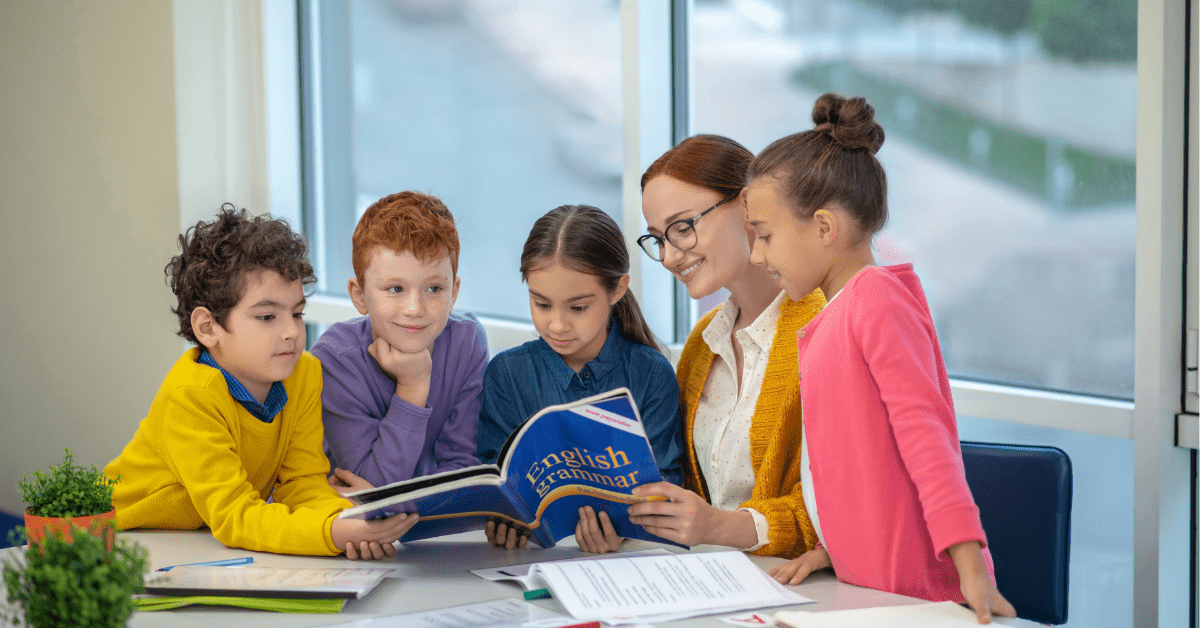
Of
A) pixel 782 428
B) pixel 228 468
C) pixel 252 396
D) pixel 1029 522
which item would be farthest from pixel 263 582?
pixel 1029 522

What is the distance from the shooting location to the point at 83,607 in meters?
0.92

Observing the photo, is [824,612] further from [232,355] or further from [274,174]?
[274,174]

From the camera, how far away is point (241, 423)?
1.53 meters

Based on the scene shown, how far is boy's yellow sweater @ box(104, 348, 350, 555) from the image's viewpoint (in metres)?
1.42

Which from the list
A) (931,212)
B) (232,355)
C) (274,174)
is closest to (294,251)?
(232,355)

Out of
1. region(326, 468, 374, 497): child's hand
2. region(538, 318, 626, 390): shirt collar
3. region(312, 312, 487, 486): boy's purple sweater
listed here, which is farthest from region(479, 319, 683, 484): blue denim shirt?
region(326, 468, 374, 497): child's hand

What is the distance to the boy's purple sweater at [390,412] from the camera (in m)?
1.78

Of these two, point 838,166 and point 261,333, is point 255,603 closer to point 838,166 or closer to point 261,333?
point 261,333

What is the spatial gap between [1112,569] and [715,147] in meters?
1.21

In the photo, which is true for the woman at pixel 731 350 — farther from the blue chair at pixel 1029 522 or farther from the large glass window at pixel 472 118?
the large glass window at pixel 472 118

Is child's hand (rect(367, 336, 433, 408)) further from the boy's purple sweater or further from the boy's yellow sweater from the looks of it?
the boy's yellow sweater

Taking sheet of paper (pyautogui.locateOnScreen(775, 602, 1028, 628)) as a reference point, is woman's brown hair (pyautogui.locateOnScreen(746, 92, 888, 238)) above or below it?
above

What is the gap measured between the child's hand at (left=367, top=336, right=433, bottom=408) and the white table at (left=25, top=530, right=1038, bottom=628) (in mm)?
362

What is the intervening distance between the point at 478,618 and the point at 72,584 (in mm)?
442
